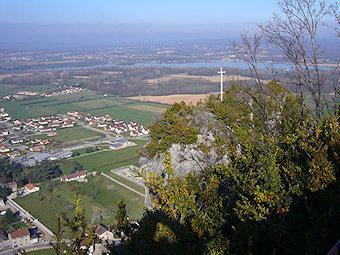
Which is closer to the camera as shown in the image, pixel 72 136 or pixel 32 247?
pixel 32 247

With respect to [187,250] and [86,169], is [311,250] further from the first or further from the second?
[86,169]

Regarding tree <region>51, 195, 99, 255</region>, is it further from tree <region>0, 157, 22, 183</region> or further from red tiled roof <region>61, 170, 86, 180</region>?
tree <region>0, 157, 22, 183</region>

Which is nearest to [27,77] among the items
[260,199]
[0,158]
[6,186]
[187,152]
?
[0,158]

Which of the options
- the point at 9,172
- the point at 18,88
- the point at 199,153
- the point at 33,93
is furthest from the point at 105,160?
the point at 18,88

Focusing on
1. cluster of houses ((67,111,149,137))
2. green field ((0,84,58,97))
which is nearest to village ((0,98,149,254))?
cluster of houses ((67,111,149,137))

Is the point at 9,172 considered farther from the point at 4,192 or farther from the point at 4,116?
the point at 4,116

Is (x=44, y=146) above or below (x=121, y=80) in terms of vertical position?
below

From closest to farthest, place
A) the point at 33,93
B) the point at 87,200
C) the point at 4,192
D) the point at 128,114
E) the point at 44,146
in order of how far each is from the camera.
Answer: the point at 87,200 < the point at 4,192 < the point at 44,146 < the point at 128,114 < the point at 33,93
